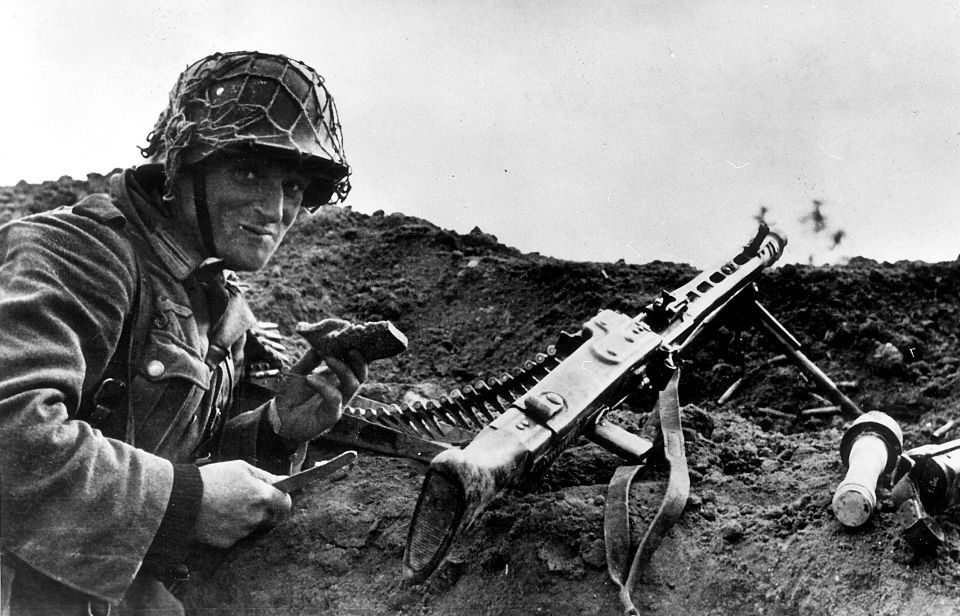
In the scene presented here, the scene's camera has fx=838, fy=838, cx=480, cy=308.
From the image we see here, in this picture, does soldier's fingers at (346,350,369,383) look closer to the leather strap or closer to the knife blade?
the knife blade

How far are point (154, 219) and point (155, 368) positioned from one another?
0.47m

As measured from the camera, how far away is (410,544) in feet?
7.30

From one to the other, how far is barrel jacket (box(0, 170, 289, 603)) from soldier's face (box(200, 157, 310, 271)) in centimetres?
13

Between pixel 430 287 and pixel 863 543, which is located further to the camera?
pixel 430 287

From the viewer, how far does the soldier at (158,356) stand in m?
2.12

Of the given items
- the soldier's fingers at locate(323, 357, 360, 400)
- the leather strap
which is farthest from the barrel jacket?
the leather strap

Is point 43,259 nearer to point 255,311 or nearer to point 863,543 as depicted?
point 863,543

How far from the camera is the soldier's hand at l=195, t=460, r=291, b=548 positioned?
2.38 meters

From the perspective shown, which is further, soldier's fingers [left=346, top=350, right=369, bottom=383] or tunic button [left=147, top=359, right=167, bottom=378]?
soldier's fingers [left=346, top=350, right=369, bottom=383]

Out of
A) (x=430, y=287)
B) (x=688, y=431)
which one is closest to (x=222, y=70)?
(x=688, y=431)

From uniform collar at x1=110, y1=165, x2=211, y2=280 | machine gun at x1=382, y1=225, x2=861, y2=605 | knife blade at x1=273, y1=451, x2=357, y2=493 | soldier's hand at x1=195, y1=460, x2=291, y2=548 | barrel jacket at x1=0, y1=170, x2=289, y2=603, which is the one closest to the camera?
barrel jacket at x1=0, y1=170, x2=289, y2=603

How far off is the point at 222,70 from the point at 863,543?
101 inches

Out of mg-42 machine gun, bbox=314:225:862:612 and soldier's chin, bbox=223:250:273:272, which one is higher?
soldier's chin, bbox=223:250:273:272

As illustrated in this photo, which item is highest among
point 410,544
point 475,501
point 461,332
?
point 461,332
